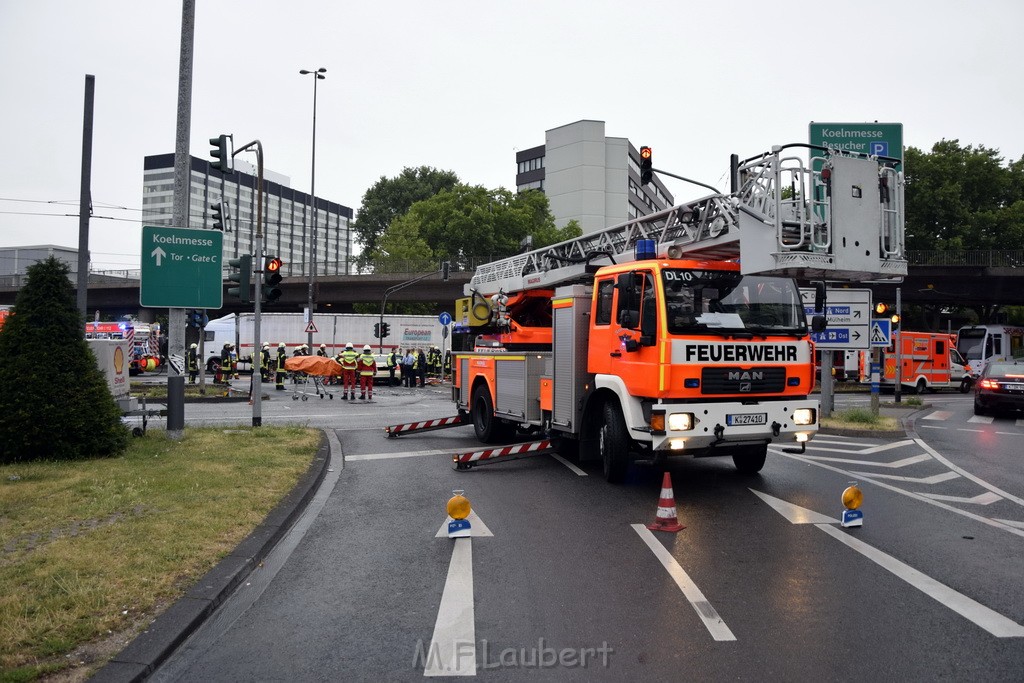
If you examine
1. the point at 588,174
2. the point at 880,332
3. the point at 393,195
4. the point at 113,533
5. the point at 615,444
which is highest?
the point at 588,174

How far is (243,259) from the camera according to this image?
14359 mm

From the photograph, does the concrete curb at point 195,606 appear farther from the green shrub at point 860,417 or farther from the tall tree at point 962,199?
the tall tree at point 962,199

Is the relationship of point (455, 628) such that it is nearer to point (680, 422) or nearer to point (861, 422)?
point (680, 422)

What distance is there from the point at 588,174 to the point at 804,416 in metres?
74.8

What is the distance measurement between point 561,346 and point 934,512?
15.9 feet

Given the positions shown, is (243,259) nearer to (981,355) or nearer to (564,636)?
(564,636)

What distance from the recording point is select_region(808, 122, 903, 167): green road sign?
619 inches

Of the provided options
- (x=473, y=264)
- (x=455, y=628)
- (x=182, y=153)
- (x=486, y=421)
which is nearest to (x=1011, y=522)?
(x=455, y=628)

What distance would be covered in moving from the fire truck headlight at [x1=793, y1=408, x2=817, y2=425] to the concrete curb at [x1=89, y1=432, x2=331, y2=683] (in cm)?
565

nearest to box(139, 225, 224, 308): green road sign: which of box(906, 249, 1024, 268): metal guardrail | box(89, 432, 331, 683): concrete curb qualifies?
box(89, 432, 331, 683): concrete curb

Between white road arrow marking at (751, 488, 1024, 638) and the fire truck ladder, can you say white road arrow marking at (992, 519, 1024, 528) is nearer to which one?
white road arrow marking at (751, 488, 1024, 638)

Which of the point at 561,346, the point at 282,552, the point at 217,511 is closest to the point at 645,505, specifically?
the point at 561,346

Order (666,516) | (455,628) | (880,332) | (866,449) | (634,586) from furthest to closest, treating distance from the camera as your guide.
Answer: (880,332) < (866,449) < (666,516) < (634,586) < (455,628)

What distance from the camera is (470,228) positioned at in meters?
59.3
